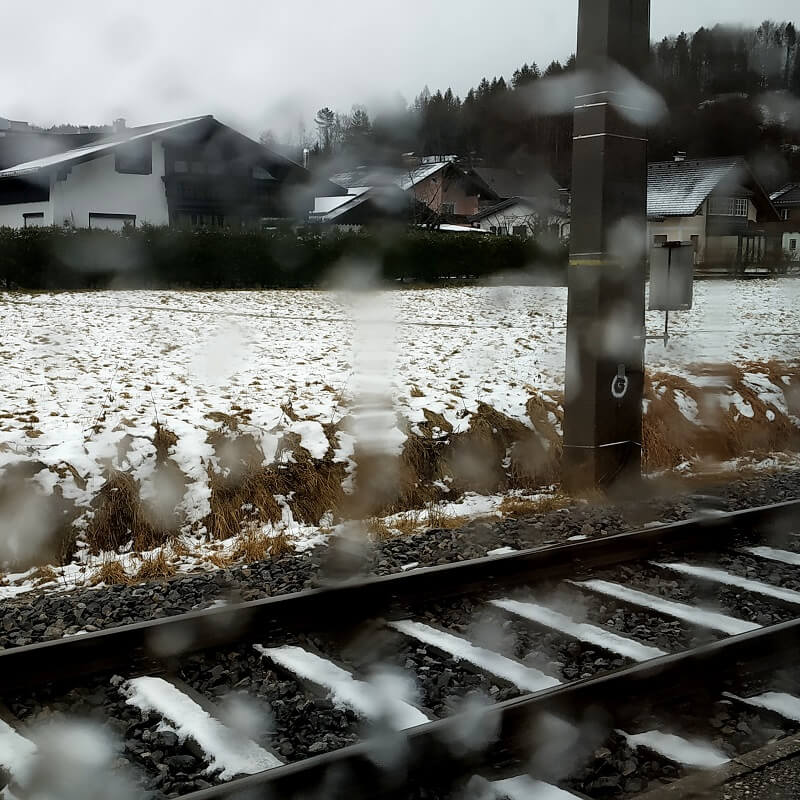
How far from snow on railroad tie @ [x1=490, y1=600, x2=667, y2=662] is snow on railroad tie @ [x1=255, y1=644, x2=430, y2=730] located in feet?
2.49

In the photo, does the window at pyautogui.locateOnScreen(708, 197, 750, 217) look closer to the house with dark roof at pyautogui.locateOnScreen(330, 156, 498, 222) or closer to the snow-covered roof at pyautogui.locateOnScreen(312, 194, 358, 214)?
the house with dark roof at pyautogui.locateOnScreen(330, 156, 498, 222)

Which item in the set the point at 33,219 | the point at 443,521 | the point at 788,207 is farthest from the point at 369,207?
the point at 33,219

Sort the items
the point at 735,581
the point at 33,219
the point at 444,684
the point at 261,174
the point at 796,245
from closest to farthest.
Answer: the point at 444,684
the point at 735,581
the point at 261,174
the point at 33,219
the point at 796,245

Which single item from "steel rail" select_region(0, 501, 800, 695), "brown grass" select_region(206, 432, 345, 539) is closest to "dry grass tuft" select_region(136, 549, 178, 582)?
"brown grass" select_region(206, 432, 345, 539)

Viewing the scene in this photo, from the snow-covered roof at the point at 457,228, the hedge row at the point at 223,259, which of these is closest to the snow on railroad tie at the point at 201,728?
the snow-covered roof at the point at 457,228

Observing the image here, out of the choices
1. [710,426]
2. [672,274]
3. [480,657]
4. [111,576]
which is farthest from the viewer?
[710,426]

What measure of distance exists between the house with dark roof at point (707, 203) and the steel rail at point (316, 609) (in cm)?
260

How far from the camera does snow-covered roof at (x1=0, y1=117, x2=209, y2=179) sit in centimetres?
348

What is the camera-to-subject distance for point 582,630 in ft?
10.1

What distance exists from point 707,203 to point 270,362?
353 cm

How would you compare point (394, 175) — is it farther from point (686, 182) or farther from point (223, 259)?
point (223, 259)

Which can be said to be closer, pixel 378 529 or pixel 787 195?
pixel 378 529

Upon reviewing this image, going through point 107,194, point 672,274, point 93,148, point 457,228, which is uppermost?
point 107,194

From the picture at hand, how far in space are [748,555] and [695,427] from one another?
2.45 meters
